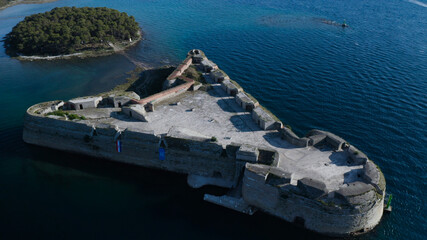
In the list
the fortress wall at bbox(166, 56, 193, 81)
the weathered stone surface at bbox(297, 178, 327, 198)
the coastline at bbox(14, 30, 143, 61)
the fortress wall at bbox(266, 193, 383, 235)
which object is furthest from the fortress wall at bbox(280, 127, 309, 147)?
the coastline at bbox(14, 30, 143, 61)

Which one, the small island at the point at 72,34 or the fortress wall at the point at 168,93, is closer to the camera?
the fortress wall at the point at 168,93

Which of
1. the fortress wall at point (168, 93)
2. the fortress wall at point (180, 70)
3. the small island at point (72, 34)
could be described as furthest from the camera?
the small island at point (72, 34)

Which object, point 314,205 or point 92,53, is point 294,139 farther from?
point 92,53

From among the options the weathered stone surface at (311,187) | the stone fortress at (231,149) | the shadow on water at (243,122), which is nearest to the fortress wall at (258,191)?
the stone fortress at (231,149)

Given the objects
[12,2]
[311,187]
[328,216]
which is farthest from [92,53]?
[12,2]

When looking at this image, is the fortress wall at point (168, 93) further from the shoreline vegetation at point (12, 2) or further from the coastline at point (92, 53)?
the shoreline vegetation at point (12, 2)

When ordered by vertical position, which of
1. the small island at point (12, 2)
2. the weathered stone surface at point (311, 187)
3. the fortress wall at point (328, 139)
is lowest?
the weathered stone surface at point (311, 187)
